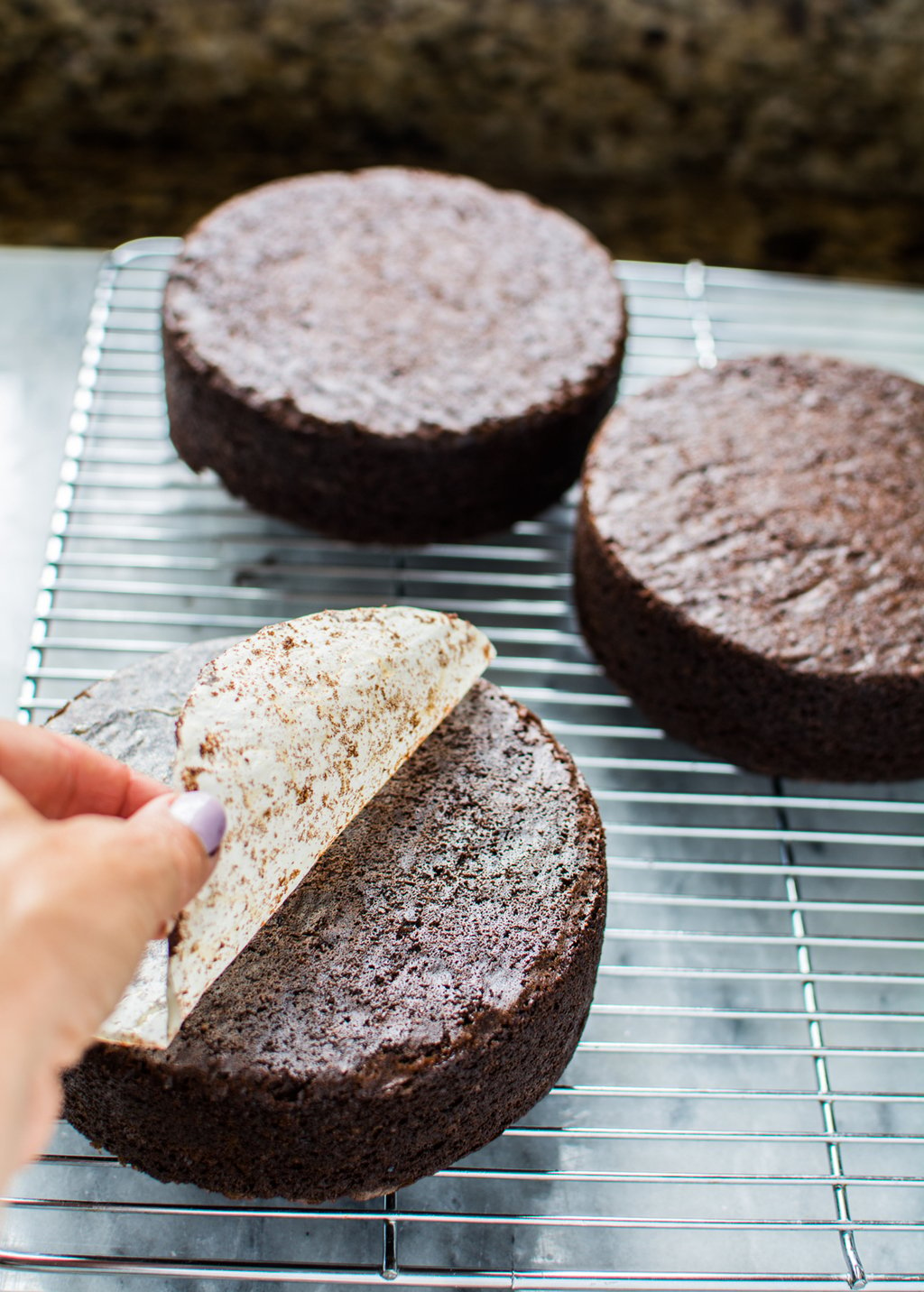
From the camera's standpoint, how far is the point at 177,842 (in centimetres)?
101

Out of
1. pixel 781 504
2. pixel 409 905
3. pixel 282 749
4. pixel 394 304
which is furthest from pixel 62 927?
pixel 394 304

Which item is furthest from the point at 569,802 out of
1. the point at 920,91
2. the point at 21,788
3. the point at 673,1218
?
the point at 920,91

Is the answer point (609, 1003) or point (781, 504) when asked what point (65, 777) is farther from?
point (781, 504)

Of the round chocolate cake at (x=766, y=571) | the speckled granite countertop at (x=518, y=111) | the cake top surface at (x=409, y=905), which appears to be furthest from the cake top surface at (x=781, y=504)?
the speckled granite countertop at (x=518, y=111)

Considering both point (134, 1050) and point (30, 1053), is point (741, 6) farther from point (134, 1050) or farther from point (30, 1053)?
point (30, 1053)

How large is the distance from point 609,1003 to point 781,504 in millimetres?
794

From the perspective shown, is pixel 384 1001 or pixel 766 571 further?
pixel 766 571

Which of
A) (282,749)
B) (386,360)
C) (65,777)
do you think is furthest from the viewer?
(386,360)

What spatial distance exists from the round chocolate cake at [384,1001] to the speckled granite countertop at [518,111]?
6.06 ft

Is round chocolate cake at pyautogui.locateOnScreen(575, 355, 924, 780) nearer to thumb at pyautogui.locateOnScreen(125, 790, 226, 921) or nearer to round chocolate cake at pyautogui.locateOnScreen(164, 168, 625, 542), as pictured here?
round chocolate cake at pyautogui.locateOnScreen(164, 168, 625, 542)

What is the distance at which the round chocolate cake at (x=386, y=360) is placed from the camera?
1965 millimetres

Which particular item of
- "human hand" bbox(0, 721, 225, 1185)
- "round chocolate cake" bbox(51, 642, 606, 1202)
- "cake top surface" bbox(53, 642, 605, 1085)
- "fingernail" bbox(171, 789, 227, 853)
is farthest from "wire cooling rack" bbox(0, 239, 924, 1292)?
"human hand" bbox(0, 721, 225, 1185)

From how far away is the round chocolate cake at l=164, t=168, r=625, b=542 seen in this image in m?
1.96

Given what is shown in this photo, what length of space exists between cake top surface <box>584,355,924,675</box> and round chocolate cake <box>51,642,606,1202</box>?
1.40 feet
